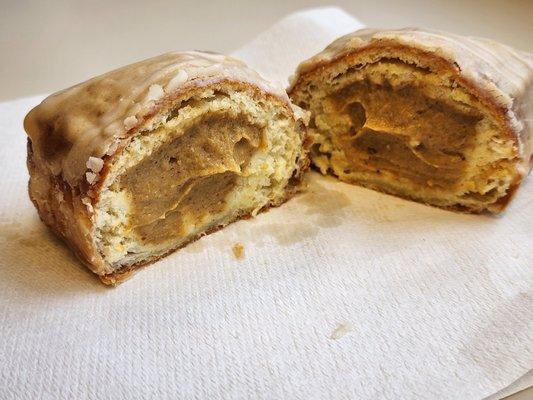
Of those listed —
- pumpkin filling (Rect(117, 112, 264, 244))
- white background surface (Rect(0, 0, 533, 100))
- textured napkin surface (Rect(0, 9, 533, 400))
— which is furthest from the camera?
white background surface (Rect(0, 0, 533, 100))

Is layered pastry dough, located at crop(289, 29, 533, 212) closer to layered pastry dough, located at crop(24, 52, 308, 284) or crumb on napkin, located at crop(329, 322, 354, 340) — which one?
layered pastry dough, located at crop(24, 52, 308, 284)

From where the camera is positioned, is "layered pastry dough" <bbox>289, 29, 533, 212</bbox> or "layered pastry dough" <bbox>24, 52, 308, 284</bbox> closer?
"layered pastry dough" <bbox>24, 52, 308, 284</bbox>

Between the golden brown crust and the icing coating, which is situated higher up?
the icing coating

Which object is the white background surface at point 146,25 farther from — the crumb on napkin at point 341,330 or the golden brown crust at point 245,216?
the crumb on napkin at point 341,330

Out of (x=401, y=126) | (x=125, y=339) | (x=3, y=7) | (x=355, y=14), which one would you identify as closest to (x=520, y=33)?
(x=355, y=14)

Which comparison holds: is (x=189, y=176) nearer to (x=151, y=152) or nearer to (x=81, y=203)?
(x=151, y=152)

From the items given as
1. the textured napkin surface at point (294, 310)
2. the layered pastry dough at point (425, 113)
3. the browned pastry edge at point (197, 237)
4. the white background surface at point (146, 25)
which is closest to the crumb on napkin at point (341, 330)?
the textured napkin surface at point (294, 310)

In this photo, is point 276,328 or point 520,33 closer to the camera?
point 276,328

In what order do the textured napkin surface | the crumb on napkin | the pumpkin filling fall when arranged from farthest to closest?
1. the pumpkin filling
2. the crumb on napkin
3. the textured napkin surface

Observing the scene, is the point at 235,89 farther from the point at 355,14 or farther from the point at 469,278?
the point at 355,14

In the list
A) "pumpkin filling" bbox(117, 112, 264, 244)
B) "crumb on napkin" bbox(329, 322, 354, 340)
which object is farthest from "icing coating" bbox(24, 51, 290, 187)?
"crumb on napkin" bbox(329, 322, 354, 340)
